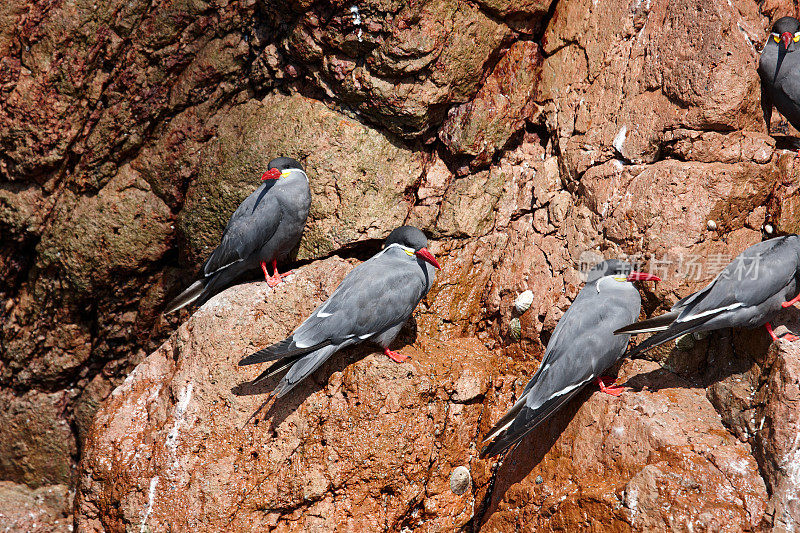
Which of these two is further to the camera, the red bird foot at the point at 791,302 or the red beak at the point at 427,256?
the red beak at the point at 427,256

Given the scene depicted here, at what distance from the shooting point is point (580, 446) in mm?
4895

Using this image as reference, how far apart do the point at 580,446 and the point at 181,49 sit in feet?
16.9

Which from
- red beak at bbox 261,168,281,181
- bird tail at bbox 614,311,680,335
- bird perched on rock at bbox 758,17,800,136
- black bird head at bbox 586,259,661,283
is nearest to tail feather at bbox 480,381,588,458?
bird tail at bbox 614,311,680,335

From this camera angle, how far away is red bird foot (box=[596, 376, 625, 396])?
5.01 meters

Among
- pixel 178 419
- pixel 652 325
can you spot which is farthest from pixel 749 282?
pixel 178 419

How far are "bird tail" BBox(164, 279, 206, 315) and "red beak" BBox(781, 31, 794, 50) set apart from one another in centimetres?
537

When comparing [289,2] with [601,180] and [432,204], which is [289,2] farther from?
[601,180]

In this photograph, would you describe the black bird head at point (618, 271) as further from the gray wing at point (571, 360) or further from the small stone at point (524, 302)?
the small stone at point (524, 302)

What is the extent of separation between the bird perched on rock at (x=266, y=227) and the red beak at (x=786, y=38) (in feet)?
13.7

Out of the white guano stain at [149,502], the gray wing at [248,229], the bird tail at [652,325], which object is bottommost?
the white guano stain at [149,502]

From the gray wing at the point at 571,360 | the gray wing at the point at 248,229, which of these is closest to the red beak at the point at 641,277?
the gray wing at the point at 571,360

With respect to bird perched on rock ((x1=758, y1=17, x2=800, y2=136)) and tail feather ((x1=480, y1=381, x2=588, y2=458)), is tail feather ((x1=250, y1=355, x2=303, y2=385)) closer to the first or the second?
tail feather ((x1=480, y1=381, x2=588, y2=458))

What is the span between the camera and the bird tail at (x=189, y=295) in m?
6.14

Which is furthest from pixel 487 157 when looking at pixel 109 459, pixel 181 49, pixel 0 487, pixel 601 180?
pixel 0 487
